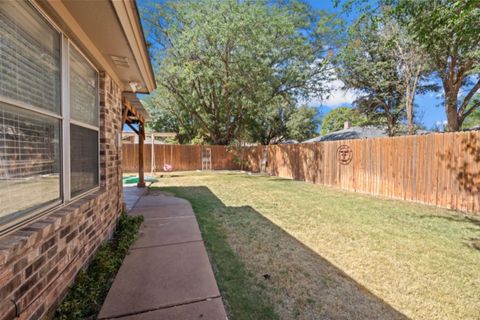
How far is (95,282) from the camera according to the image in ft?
7.37

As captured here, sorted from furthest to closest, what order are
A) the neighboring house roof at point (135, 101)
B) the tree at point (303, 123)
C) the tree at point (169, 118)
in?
the tree at point (303, 123)
the tree at point (169, 118)
the neighboring house roof at point (135, 101)

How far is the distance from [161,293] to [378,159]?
7.36 meters

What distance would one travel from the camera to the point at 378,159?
7297 mm

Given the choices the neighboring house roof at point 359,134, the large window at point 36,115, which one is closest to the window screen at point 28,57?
the large window at point 36,115

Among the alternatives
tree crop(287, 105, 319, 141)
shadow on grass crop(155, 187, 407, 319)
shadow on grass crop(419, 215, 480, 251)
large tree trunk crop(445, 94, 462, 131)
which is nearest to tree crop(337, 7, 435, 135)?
large tree trunk crop(445, 94, 462, 131)

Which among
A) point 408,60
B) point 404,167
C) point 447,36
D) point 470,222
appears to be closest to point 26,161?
point 470,222

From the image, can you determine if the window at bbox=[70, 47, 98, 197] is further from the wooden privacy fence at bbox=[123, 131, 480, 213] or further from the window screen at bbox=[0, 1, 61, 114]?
the wooden privacy fence at bbox=[123, 131, 480, 213]

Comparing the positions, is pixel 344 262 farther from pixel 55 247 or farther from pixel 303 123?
pixel 303 123

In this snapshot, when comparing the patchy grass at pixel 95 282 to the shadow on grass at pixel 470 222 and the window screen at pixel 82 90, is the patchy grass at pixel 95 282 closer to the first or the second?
the window screen at pixel 82 90

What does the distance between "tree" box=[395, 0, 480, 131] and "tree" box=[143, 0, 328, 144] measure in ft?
17.5

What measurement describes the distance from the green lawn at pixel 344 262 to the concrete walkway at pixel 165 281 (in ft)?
0.65

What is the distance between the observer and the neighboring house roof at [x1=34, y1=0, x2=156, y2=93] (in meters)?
1.88

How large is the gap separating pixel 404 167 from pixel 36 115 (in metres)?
7.84

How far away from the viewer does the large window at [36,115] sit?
1452 mm
